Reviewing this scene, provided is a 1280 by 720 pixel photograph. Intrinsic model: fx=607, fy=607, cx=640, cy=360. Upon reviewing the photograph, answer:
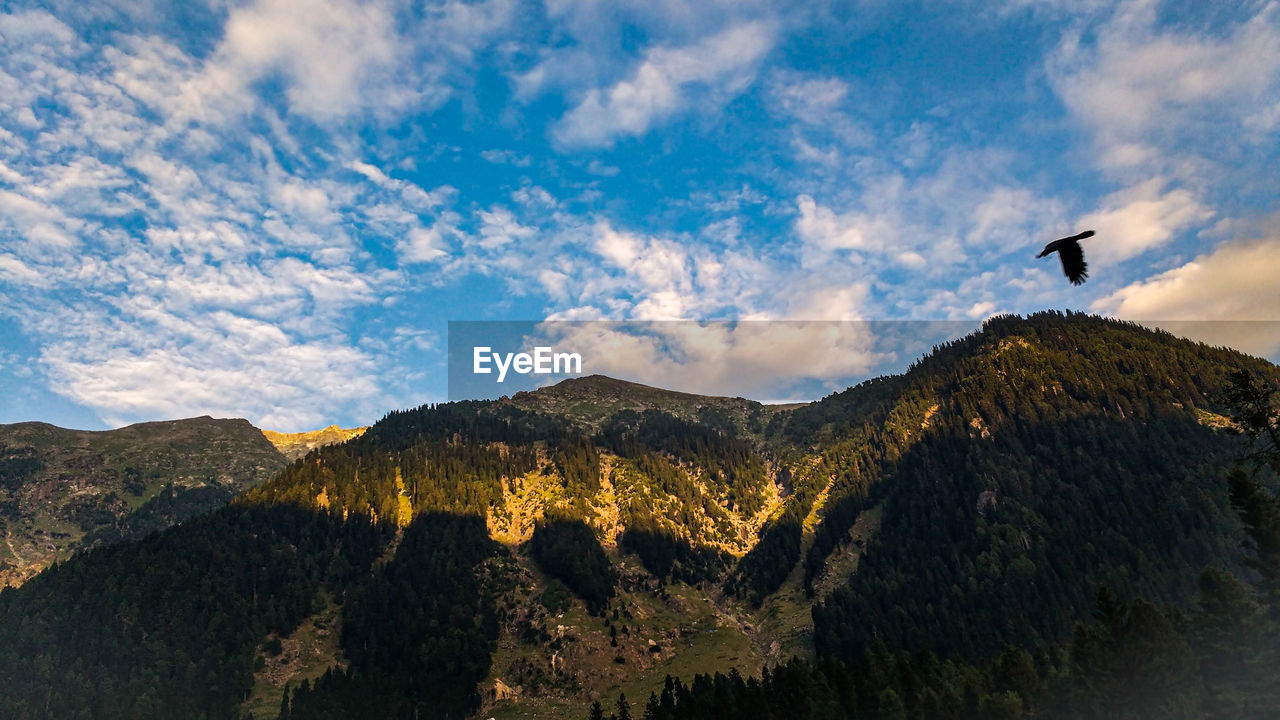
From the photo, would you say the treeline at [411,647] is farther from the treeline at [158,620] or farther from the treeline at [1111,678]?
the treeline at [1111,678]

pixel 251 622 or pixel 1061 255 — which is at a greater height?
pixel 1061 255

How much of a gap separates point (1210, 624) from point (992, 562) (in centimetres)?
10702

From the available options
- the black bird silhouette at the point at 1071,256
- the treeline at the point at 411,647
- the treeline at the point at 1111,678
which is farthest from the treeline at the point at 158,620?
the black bird silhouette at the point at 1071,256

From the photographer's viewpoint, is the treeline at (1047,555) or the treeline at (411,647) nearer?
the treeline at (411,647)

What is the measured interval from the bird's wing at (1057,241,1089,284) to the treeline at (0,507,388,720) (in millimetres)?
172272

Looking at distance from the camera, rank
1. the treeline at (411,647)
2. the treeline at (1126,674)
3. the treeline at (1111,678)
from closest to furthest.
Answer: the treeline at (1126,674) < the treeline at (1111,678) < the treeline at (411,647)

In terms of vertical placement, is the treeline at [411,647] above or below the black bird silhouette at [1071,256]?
below

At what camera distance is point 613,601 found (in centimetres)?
19588

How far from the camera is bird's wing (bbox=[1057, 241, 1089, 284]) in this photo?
23.4 metres

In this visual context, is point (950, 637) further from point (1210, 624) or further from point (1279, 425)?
point (1279, 425)

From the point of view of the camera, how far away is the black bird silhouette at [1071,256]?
23.4 metres

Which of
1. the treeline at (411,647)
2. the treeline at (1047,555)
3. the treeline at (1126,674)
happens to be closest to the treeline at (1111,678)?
the treeline at (1126,674)

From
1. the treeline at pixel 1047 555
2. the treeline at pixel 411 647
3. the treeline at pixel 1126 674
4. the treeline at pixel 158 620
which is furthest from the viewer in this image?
the treeline at pixel 1047 555

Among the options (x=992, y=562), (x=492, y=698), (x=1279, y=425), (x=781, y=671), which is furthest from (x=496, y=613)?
(x=1279, y=425)
